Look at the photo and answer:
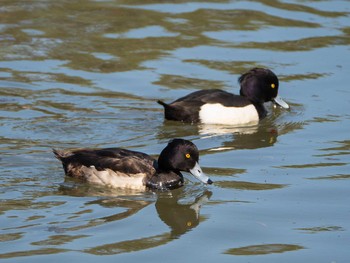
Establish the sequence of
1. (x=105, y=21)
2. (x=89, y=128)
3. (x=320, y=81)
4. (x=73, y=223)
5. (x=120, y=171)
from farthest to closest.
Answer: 1. (x=105, y=21)
2. (x=320, y=81)
3. (x=89, y=128)
4. (x=120, y=171)
5. (x=73, y=223)

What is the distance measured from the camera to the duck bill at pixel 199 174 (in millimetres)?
10555

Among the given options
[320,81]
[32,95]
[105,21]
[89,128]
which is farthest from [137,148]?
[105,21]

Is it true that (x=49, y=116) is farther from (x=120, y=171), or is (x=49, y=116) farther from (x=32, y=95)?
(x=120, y=171)

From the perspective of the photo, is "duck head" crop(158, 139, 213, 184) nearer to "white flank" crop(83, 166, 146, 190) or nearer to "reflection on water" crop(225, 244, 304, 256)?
"white flank" crop(83, 166, 146, 190)

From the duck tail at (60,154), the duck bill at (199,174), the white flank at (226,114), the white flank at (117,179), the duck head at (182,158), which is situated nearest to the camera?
the duck bill at (199,174)

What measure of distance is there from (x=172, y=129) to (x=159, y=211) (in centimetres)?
350

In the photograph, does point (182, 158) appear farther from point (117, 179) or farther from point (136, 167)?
point (117, 179)

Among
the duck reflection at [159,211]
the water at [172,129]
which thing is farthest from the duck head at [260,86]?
the duck reflection at [159,211]

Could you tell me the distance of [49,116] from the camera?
13516 mm

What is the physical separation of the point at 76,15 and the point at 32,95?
471 cm

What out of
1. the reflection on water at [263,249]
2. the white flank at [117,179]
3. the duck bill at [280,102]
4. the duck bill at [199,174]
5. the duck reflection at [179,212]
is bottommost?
the reflection on water at [263,249]

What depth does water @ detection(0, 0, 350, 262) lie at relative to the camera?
8930 mm

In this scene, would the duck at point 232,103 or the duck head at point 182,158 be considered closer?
the duck head at point 182,158

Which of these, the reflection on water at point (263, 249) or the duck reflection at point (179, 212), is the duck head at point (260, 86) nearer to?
the duck reflection at point (179, 212)
